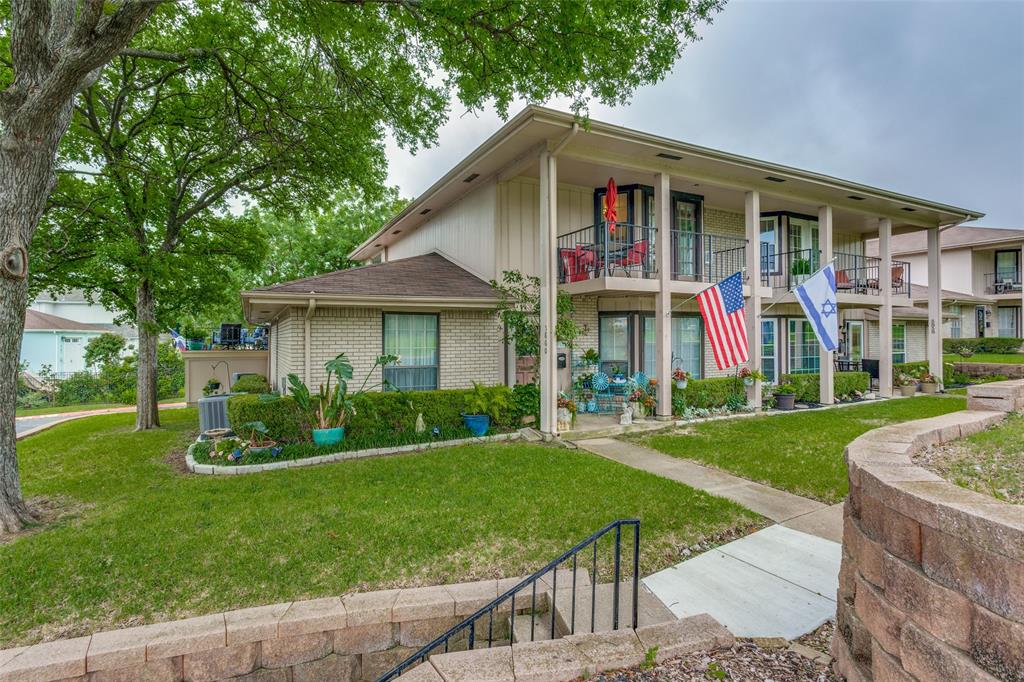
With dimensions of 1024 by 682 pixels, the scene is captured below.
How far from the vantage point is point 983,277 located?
25.7 meters

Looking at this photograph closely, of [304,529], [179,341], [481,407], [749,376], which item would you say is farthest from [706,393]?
[179,341]

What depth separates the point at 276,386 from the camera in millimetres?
12117

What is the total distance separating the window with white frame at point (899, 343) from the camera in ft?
58.2

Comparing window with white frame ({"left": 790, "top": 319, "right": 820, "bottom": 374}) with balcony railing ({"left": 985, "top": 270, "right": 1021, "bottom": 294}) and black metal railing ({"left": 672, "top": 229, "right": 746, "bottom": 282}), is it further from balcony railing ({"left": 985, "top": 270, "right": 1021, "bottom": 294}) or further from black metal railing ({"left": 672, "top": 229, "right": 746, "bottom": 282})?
balcony railing ({"left": 985, "top": 270, "right": 1021, "bottom": 294})

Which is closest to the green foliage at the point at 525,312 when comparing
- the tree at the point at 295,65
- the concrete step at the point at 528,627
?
the tree at the point at 295,65

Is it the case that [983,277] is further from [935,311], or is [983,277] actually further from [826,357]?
[826,357]

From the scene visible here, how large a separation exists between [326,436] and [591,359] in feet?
20.1

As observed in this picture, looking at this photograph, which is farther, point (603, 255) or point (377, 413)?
point (603, 255)

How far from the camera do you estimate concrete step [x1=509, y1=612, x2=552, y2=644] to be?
10.9 feet

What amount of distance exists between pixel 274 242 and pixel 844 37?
2466cm

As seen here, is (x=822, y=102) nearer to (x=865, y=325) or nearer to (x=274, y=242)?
(x=865, y=325)

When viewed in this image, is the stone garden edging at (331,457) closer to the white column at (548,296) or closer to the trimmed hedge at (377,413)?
the trimmed hedge at (377,413)

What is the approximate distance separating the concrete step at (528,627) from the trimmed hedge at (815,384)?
11483mm

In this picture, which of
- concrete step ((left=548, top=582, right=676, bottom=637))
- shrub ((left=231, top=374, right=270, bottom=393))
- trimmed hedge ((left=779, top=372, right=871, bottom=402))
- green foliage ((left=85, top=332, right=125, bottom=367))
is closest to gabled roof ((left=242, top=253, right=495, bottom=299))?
shrub ((left=231, top=374, right=270, bottom=393))
